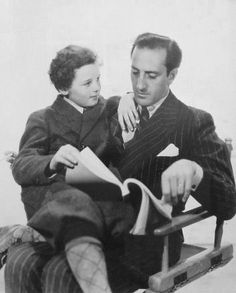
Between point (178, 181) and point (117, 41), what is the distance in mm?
535

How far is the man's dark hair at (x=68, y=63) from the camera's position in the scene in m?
1.64

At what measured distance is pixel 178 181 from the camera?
5.03 feet

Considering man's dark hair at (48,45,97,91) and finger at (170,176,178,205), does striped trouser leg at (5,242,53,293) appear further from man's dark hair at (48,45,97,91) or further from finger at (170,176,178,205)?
man's dark hair at (48,45,97,91)

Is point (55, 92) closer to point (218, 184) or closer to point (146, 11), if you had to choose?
point (146, 11)

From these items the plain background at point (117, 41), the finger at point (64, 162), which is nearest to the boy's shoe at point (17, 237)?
the plain background at point (117, 41)

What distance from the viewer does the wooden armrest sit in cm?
139

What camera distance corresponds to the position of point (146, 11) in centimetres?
165

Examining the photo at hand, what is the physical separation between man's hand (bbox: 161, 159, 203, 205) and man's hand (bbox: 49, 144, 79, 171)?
11.8 inches

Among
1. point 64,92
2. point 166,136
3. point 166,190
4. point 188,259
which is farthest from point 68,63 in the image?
point 188,259

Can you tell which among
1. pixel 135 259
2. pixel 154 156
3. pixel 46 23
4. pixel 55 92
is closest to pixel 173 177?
pixel 154 156

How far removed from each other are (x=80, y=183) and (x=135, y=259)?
313 millimetres

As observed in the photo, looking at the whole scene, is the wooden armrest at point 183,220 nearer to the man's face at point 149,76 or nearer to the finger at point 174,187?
the finger at point 174,187

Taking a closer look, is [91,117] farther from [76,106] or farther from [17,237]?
[17,237]

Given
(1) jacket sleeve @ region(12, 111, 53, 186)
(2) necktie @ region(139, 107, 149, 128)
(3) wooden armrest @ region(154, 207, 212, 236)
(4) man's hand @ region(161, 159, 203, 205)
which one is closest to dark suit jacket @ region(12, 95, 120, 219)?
(1) jacket sleeve @ region(12, 111, 53, 186)
